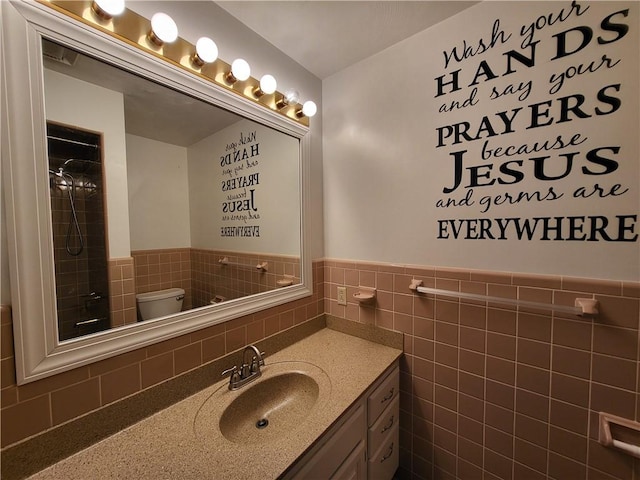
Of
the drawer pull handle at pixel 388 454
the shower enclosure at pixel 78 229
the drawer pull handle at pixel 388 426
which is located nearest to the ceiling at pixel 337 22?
the shower enclosure at pixel 78 229

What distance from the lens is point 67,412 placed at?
2.29 feet

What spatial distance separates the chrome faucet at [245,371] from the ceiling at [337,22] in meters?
1.49

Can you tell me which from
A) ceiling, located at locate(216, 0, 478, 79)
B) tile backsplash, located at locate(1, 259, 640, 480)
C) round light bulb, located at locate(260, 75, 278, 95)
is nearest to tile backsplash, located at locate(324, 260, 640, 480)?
tile backsplash, located at locate(1, 259, 640, 480)

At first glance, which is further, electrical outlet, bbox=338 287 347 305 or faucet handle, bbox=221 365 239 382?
electrical outlet, bbox=338 287 347 305

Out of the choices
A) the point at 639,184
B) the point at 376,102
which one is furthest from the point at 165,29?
the point at 639,184

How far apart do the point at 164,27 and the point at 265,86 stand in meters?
0.43

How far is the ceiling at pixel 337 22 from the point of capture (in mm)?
1045

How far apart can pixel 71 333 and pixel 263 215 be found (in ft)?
3.02

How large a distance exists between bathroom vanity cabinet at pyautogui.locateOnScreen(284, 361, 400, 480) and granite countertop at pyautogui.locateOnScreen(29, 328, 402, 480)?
0.14 ft

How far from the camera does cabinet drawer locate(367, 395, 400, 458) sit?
108 centimetres

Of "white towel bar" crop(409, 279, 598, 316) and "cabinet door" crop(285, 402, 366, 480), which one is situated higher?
"white towel bar" crop(409, 279, 598, 316)

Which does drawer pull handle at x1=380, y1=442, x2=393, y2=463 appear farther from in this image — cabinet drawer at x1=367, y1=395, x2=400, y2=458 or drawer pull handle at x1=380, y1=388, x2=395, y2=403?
drawer pull handle at x1=380, y1=388, x2=395, y2=403

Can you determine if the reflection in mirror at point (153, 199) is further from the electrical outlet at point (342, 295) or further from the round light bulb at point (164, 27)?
the electrical outlet at point (342, 295)

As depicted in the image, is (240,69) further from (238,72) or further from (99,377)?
(99,377)
